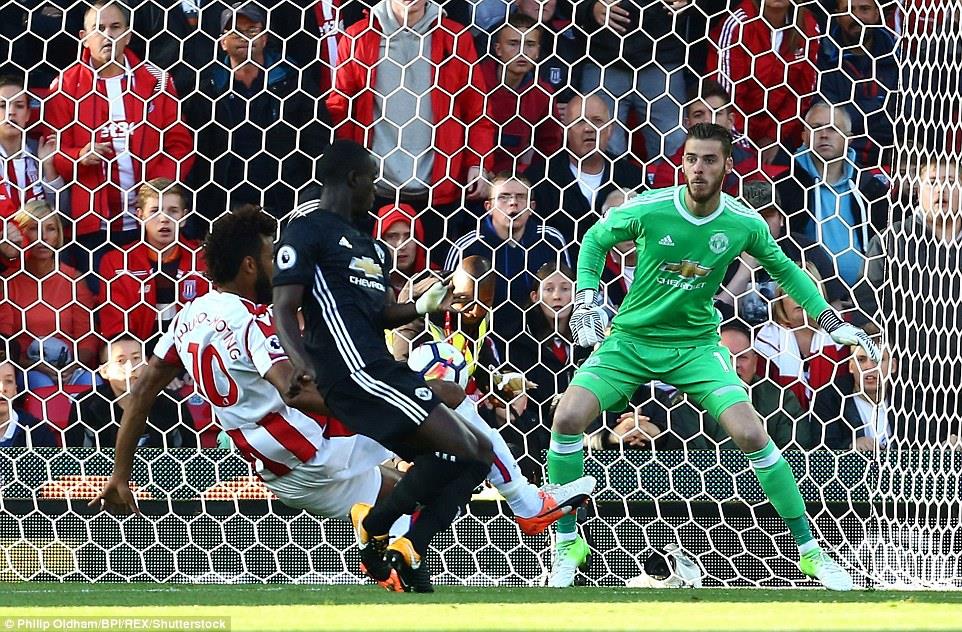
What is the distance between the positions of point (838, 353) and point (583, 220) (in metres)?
1.30

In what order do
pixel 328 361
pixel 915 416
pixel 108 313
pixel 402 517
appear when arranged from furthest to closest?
1. pixel 108 313
2. pixel 915 416
3. pixel 402 517
4. pixel 328 361

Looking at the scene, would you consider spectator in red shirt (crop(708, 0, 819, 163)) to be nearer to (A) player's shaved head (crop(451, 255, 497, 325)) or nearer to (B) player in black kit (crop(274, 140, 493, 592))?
(A) player's shaved head (crop(451, 255, 497, 325))

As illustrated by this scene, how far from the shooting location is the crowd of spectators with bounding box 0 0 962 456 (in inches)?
271

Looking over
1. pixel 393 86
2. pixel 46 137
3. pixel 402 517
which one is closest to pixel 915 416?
pixel 402 517

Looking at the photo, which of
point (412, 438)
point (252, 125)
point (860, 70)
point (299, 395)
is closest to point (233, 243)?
point (299, 395)

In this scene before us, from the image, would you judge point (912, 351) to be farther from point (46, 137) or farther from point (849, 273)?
point (46, 137)

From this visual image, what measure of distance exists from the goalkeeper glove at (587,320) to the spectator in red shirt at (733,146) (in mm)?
1710

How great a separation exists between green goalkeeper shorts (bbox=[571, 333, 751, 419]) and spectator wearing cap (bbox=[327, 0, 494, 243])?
1.49 meters

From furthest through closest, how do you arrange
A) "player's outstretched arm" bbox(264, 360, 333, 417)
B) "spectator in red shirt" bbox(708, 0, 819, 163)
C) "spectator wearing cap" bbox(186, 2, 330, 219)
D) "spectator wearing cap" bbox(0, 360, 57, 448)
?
1. "spectator in red shirt" bbox(708, 0, 819, 163)
2. "spectator wearing cap" bbox(186, 2, 330, 219)
3. "spectator wearing cap" bbox(0, 360, 57, 448)
4. "player's outstretched arm" bbox(264, 360, 333, 417)

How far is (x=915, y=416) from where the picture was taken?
639cm

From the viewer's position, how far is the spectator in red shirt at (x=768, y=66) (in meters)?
7.51

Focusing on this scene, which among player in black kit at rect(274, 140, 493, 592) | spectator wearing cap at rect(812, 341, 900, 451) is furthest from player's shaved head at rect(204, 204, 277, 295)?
spectator wearing cap at rect(812, 341, 900, 451)

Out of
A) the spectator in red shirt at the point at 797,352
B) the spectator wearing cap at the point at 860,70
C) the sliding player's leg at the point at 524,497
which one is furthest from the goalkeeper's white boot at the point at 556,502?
the spectator wearing cap at the point at 860,70

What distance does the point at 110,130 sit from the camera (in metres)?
7.20
